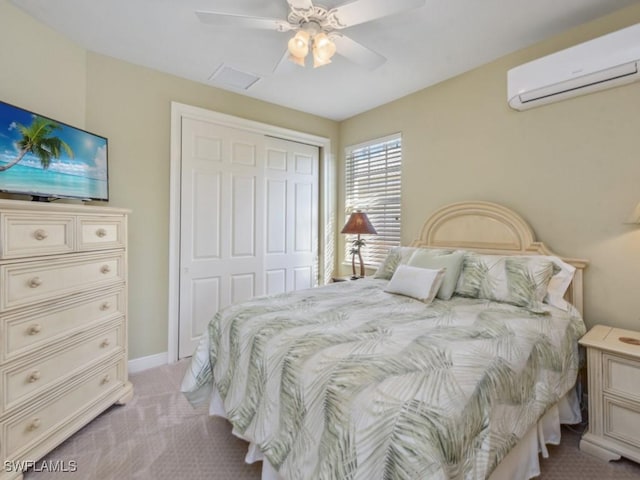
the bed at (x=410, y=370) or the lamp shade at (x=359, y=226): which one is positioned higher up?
the lamp shade at (x=359, y=226)

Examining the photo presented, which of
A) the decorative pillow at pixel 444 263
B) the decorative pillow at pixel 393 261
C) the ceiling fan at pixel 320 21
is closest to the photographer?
the ceiling fan at pixel 320 21

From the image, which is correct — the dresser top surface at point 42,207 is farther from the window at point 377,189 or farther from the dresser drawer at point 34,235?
the window at point 377,189

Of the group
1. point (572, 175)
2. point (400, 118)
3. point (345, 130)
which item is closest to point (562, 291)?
point (572, 175)

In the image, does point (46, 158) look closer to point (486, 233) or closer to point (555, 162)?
point (486, 233)

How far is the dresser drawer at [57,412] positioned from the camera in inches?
60.5

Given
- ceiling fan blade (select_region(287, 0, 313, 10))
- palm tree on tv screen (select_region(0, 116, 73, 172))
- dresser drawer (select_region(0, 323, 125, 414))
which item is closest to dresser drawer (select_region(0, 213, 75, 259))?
palm tree on tv screen (select_region(0, 116, 73, 172))

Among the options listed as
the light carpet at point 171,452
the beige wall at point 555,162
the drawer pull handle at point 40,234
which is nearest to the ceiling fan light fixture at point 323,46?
the beige wall at point 555,162

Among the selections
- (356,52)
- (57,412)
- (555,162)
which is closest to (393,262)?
(555,162)

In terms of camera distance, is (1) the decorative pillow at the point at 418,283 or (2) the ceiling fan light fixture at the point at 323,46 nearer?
(2) the ceiling fan light fixture at the point at 323,46

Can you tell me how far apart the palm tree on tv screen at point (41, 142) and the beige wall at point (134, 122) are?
0.40m

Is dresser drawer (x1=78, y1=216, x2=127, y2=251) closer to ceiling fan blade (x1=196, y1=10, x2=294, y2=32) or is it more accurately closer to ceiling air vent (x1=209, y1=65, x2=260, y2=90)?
ceiling fan blade (x1=196, y1=10, x2=294, y2=32)

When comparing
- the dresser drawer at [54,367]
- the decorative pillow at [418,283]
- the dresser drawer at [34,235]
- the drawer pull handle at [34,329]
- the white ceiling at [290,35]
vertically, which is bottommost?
the dresser drawer at [54,367]

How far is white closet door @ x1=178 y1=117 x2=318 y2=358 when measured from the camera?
10.1 ft

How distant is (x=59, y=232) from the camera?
179 cm
